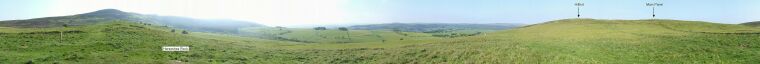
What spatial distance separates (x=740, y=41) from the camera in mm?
77938

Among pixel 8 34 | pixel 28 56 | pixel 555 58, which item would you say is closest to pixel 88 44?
pixel 28 56

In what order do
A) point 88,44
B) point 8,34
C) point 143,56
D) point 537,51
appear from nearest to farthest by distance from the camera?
point 537,51, point 143,56, point 88,44, point 8,34

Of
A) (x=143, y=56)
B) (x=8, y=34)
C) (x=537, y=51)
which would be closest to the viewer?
(x=537, y=51)

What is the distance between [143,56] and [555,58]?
45.9m

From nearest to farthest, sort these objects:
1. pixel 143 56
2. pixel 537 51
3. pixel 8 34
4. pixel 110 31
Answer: pixel 537 51
pixel 143 56
pixel 8 34
pixel 110 31

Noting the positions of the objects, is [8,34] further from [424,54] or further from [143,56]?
[424,54]

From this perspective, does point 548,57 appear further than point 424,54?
No

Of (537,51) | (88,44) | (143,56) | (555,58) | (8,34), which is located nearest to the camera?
(555,58)

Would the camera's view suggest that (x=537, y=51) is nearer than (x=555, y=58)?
No

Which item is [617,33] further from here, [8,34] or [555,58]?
[8,34]

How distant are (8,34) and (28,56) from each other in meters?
30.4

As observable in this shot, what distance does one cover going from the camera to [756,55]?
2643 inches

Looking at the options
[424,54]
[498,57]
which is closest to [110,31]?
[424,54]

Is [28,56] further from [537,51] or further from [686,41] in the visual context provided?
[686,41]
